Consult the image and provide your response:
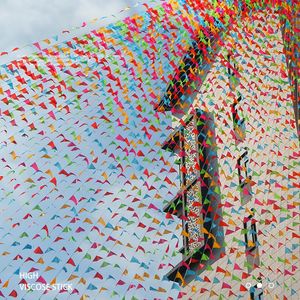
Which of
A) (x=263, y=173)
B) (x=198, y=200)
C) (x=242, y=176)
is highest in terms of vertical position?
(x=263, y=173)

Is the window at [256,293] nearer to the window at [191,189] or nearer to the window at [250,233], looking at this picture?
the window at [250,233]

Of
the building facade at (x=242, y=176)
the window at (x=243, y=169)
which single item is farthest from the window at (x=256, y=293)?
the window at (x=243, y=169)

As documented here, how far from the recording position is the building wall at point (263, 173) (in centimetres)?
1294

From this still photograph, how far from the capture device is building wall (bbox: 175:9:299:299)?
1294cm

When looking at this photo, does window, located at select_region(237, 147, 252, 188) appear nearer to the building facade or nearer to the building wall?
the building facade

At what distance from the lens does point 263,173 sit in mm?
14492

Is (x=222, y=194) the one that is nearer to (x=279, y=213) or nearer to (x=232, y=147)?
(x=232, y=147)

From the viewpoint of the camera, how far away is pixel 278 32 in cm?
1583

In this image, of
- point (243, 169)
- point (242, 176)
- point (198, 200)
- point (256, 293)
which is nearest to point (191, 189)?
point (198, 200)

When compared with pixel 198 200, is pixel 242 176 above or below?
above

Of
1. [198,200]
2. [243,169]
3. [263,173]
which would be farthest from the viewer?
[198,200]

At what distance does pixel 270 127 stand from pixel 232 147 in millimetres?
2180

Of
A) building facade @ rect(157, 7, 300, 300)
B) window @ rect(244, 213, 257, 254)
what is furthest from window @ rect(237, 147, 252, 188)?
window @ rect(244, 213, 257, 254)

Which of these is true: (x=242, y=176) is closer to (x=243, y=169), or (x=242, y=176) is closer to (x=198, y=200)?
(x=243, y=169)
